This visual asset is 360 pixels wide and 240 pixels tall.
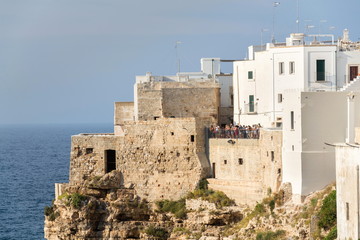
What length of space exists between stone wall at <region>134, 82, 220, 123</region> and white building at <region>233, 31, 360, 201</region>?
5.44ft

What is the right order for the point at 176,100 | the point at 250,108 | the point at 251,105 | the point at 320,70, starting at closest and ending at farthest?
the point at 320,70
the point at 251,105
the point at 250,108
the point at 176,100

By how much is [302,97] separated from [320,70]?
824 centimetres

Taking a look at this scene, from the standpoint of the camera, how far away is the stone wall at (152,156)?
205 ft

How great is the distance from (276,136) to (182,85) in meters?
11.5

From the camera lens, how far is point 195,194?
203 ft

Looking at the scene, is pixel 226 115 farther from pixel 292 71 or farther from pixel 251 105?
pixel 292 71

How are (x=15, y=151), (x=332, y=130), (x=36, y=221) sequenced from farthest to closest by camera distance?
(x=15, y=151) → (x=36, y=221) → (x=332, y=130)

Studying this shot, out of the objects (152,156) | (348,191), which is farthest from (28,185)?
Answer: (348,191)

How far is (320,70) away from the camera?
198ft

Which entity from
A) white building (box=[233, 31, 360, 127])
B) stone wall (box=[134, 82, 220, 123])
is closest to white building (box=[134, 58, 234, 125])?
stone wall (box=[134, 82, 220, 123])

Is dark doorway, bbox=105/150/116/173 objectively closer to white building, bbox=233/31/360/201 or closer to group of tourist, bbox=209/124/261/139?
group of tourist, bbox=209/124/261/139

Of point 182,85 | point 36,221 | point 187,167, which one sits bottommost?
point 36,221

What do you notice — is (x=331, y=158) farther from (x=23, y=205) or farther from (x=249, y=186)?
(x=23, y=205)

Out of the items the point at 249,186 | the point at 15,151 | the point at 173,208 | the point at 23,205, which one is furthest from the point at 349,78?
the point at 15,151
